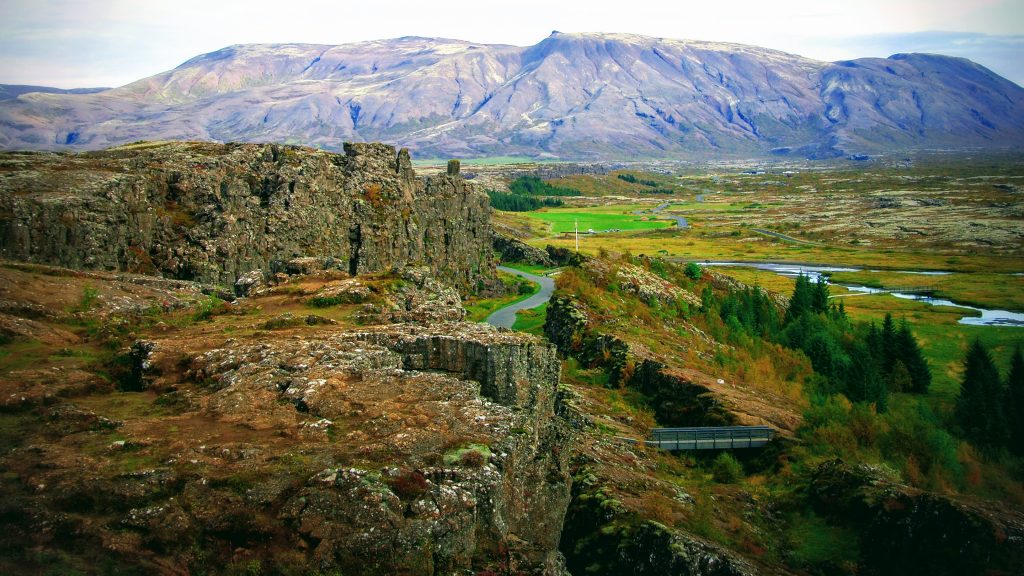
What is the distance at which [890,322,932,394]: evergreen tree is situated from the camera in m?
67.9

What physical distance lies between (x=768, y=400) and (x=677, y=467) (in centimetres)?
1597

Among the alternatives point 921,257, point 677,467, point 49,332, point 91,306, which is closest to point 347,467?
point 49,332

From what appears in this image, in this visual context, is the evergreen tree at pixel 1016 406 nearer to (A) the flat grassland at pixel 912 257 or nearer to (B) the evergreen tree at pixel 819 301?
(A) the flat grassland at pixel 912 257

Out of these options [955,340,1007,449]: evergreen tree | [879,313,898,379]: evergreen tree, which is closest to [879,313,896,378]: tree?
[879,313,898,379]: evergreen tree

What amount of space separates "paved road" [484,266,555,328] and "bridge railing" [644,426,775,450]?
23.9m

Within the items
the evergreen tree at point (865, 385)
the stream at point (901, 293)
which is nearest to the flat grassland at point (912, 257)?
the stream at point (901, 293)

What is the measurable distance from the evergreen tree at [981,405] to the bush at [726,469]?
935 inches

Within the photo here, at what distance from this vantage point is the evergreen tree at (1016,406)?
172 feet

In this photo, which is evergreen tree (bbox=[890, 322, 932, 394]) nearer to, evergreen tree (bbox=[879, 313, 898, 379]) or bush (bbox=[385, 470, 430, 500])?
evergreen tree (bbox=[879, 313, 898, 379])

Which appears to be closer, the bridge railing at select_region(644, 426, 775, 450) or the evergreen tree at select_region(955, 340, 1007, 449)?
the bridge railing at select_region(644, 426, 775, 450)

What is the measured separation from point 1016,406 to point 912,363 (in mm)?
15292

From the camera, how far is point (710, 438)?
1729 inches

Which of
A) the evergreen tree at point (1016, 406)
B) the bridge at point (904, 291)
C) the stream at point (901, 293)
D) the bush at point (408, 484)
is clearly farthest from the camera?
the bridge at point (904, 291)

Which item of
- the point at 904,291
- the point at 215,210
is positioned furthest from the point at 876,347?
the point at 215,210
